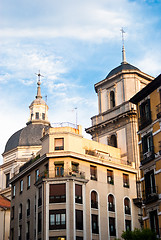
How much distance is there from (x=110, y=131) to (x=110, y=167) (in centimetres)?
904

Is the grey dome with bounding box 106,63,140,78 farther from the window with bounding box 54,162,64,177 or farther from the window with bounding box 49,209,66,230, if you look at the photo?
the window with bounding box 49,209,66,230

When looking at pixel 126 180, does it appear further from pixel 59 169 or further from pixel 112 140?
pixel 59 169

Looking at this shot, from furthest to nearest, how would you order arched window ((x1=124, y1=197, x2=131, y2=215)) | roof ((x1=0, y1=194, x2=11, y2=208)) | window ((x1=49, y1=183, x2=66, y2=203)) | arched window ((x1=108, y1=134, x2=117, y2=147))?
1. roof ((x1=0, y1=194, x2=11, y2=208))
2. arched window ((x1=108, y1=134, x2=117, y2=147))
3. arched window ((x1=124, y1=197, x2=131, y2=215))
4. window ((x1=49, y1=183, x2=66, y2=203))

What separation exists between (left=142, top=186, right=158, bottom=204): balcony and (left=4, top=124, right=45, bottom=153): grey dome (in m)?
50.5

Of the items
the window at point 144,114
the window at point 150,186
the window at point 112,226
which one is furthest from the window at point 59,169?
the window at point 150,186

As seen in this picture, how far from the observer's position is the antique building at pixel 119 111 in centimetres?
5944

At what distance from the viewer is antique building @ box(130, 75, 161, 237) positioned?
33.5 meters

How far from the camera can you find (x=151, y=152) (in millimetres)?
34906

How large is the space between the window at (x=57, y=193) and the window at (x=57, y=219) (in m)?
1.21

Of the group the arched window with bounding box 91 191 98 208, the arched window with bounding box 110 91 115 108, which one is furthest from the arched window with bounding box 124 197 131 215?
the arched window with bounding box 110 91 115 108

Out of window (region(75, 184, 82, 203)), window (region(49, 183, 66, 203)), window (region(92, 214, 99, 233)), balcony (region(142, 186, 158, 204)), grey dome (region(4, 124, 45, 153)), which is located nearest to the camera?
balcony (region(142, 186, 158, 204))

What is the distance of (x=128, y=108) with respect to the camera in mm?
60312

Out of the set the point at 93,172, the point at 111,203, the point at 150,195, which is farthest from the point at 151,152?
the point at 111,203

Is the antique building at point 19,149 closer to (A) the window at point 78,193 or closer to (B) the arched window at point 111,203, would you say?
(B) the arched window at point 111,203
